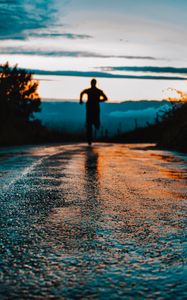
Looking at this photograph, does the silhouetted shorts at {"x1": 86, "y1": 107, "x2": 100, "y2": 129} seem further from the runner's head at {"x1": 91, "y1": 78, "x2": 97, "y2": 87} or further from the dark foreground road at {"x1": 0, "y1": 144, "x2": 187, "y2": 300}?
the dark foreground road at {"x1": 0, "y1": 144, "x2": 187, "y2": 300}

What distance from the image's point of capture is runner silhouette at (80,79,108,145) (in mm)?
17547

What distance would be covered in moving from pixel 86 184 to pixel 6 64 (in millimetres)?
31640

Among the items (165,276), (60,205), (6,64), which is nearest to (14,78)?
(6,64)

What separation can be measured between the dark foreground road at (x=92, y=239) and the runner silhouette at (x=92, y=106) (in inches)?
429

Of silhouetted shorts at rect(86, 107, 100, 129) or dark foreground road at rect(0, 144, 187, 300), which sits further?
silhouetted shorts at rect(86, 107, 100, 129)

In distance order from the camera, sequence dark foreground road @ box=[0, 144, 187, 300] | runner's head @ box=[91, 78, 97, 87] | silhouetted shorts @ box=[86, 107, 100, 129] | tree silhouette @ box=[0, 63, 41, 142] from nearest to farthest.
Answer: dark foreground road @ box=[0, 144, 187, 300] → runner's head @ box=[91, 78, 97, 87] → silhouetted shorts @ box=[86, 107, 100, 129] → tree silhouette @ box=[0, 63, 41, 142]

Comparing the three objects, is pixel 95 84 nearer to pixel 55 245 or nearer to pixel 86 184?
pixel 86 184

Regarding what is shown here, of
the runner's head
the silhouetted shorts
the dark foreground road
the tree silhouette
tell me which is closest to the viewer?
the dark foreground road

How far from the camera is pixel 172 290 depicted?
2352mm

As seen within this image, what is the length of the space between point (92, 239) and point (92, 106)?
14606 millimetres

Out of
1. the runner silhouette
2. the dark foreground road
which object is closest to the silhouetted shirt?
the runner silhouette

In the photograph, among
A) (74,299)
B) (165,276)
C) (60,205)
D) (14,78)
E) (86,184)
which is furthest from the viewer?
(14,78)

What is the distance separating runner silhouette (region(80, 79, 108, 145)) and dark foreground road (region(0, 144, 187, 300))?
10.9 meters

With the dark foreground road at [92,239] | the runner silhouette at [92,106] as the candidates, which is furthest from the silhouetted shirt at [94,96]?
the dark foreground road at [92,239]
